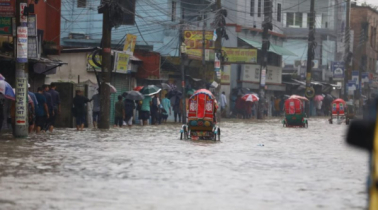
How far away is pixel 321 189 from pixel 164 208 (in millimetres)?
3305

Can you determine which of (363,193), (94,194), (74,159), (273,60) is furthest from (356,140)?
(273,60)

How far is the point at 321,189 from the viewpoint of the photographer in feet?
39.5

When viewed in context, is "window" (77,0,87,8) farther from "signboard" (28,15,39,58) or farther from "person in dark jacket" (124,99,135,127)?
"signboard" (28,15,39,58)

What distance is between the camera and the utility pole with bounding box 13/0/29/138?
75.0 feet

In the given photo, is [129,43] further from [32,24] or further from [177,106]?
[32,24]

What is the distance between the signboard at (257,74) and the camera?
216ft

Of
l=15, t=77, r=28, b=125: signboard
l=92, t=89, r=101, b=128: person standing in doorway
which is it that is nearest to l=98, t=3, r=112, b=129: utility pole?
l=92, t=89, r=101, b=128: person standing in doorway

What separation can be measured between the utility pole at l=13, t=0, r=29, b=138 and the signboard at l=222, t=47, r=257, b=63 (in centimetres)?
3225

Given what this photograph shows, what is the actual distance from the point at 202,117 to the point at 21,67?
5689mm

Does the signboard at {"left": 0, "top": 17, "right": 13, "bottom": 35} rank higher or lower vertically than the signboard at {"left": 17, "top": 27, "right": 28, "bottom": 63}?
higher

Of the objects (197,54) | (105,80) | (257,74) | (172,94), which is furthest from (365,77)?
(105,80)

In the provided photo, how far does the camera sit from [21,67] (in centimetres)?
2317

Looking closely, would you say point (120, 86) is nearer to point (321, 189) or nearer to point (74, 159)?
point (74, 159)

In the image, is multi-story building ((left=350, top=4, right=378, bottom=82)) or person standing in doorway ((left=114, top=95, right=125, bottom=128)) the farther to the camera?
multi-story building ((left=350, top=4, right=378, bottom=82))
